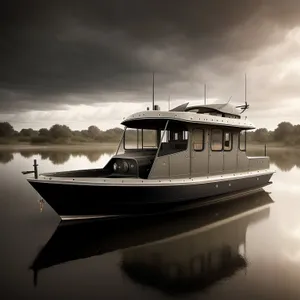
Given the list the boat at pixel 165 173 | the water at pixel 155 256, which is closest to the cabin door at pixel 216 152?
the boat at pixel 165 173

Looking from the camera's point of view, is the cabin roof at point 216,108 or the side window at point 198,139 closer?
the side window at point 198,139

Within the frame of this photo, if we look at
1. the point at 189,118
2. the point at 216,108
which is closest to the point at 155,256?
the point at 189,118

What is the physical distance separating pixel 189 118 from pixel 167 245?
4.69 meters

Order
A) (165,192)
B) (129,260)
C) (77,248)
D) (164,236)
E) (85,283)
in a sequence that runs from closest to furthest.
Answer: (85,283) → (129,260) → (77,248) → (164,236) → (165,192)

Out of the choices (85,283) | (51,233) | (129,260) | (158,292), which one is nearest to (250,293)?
(158,292)

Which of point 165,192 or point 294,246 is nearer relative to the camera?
point 294,246

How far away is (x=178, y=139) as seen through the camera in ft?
37.9

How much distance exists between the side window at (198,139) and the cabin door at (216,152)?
19.5 inches

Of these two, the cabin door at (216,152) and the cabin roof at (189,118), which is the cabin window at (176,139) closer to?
the cabin roof at (189,118)

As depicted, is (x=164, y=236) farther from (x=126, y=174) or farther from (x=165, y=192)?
(x=126, y=174)

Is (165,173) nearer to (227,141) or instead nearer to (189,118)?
(189,118)

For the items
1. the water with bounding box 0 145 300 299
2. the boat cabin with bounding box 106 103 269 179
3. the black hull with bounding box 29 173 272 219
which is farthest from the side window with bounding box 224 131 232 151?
the water with bounding box 0 145 300 299

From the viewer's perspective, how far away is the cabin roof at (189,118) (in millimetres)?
10031

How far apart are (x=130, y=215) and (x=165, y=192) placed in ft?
4.71
